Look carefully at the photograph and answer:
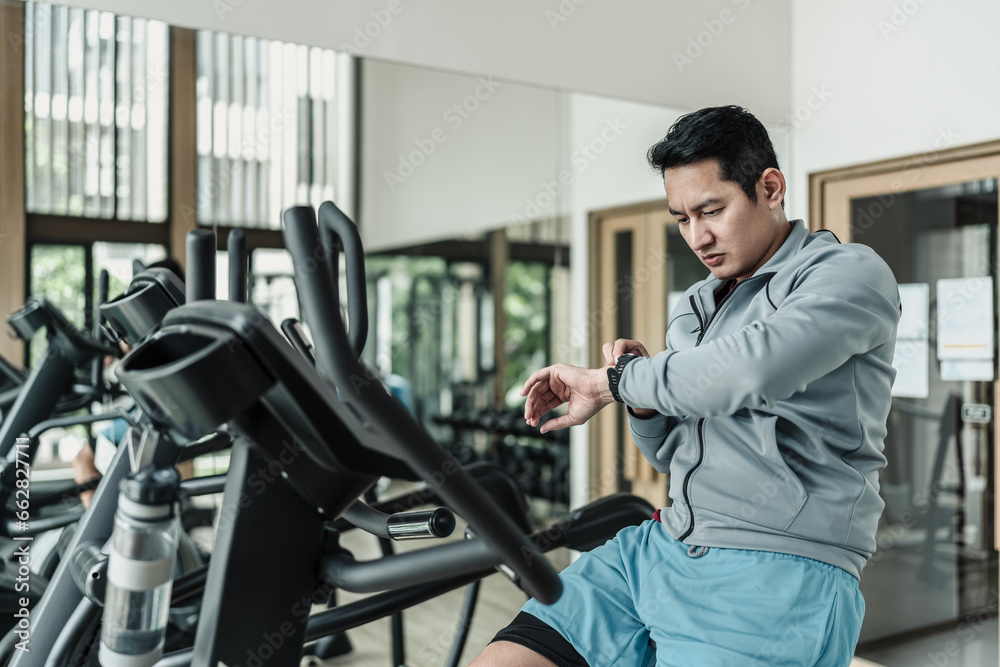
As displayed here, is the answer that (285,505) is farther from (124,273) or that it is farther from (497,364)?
(497,364)

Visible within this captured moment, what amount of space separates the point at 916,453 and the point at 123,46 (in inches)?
152

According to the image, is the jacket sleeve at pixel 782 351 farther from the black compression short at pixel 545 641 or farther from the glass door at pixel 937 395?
the glass door at pixel 937 395

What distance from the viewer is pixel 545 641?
1228 mm

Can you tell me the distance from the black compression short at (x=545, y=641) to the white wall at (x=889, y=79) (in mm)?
2496

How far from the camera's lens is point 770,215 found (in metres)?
1.25

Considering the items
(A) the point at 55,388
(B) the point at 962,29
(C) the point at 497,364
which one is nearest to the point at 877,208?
(B) the point at 962,29

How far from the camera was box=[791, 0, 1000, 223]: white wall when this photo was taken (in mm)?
2801

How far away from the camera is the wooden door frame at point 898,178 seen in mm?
2883

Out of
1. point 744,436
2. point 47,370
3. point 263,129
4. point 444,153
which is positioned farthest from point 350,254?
point 444,153

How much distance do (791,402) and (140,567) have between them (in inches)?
32.7

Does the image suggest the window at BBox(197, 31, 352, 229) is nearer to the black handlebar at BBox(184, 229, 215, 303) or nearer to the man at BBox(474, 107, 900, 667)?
the man at BBox(474, 107, 900, 667)

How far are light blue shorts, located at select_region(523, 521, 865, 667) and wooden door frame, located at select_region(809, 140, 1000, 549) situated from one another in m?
2.23

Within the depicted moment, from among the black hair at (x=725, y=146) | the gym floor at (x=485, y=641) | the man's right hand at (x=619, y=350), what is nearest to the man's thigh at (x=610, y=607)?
the man's right hand at (x=619, y=350)

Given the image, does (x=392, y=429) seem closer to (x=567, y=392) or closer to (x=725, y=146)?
(x=567, y=392)
